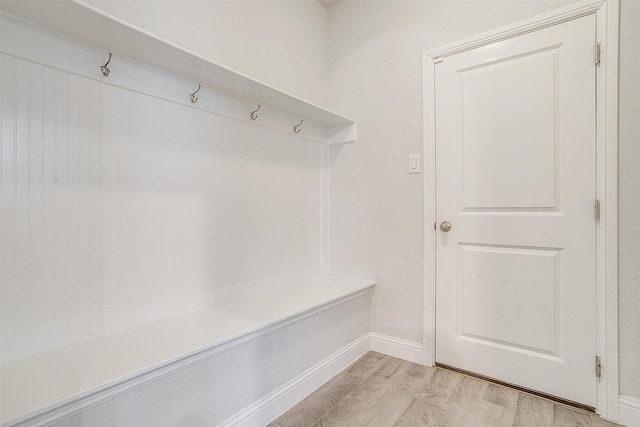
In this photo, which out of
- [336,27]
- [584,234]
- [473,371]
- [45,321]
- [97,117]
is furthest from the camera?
[336,27]

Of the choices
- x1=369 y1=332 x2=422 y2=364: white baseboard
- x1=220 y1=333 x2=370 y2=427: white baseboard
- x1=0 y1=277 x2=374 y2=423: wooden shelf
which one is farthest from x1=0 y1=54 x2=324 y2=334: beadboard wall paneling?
x1=369 y1=332 x2=422 y2=364: white baseboard

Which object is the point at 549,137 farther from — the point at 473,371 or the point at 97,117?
the point at 97,117

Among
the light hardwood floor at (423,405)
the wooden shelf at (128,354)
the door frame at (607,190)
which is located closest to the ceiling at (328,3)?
the door frame at (607,190)

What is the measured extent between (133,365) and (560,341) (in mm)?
1904

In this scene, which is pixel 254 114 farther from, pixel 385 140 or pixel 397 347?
pixel 397 347

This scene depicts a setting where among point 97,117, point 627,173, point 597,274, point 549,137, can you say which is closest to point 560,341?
point 597,274

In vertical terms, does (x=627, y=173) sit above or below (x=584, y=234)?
above

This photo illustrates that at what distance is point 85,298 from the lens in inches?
46.9

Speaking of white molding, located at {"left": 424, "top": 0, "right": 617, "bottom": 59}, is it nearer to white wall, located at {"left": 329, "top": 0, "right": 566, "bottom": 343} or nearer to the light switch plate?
white wall, located at {"left": 329, "top": 0, "right": 566, "bottom": 343}

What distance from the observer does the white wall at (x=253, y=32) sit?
4.65ft

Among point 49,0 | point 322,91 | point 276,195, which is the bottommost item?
point 276,195

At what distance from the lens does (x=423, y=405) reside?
1532mm

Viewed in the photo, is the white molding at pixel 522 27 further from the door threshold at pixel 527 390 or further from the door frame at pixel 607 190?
the door threshold at pixel 527 390

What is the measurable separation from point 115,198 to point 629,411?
2437mm
